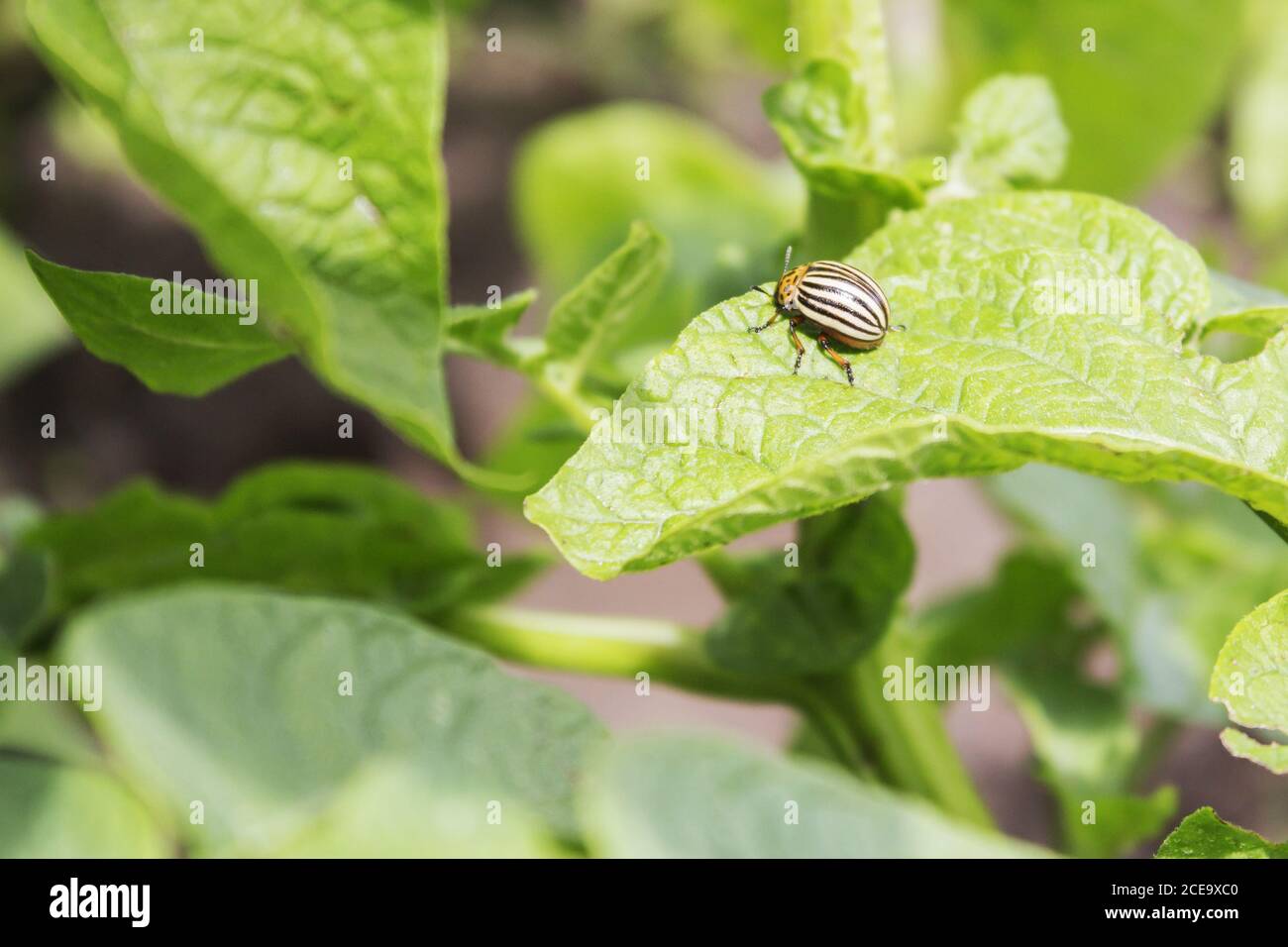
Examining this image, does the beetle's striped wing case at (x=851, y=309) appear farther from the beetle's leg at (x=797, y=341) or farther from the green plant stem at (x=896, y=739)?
the green plant stem at (x=896, y=739)

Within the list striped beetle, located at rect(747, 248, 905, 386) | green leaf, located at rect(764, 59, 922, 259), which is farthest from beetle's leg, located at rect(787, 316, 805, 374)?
green leaf, located at rect(764, 59, 922, 259)

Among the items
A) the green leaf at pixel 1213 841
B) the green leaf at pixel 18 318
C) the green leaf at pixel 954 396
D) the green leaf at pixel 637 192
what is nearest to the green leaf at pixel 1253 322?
the green leaf at pixel 954 396

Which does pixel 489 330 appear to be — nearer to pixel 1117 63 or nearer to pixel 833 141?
pixel 833 141

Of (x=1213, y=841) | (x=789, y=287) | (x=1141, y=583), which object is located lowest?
(x=1213, y=841)

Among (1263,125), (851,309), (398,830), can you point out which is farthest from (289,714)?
(1263,125)

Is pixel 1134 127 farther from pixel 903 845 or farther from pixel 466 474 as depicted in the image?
pixel 903 845

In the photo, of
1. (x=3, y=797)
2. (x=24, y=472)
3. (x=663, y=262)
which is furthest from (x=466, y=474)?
(x=24, y=472)

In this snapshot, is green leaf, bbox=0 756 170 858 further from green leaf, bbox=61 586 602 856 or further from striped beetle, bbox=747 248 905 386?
striped beetle, bbox=747 248 905 386
